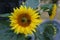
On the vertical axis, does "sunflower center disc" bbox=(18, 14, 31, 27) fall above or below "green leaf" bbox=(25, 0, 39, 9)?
below

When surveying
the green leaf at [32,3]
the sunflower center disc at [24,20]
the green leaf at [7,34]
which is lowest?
the green leaf at [7,34]

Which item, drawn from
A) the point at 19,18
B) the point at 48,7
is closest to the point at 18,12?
the point at 19,18

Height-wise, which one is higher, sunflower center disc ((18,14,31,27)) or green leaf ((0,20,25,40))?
sunflower center disc ((18,14,31,27))

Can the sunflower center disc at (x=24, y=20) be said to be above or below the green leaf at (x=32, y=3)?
below

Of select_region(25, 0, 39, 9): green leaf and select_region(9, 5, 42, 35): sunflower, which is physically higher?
select_region(25, 0, 39, 9): green leaf

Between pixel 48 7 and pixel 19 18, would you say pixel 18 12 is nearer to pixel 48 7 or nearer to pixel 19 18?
pixel 19 18

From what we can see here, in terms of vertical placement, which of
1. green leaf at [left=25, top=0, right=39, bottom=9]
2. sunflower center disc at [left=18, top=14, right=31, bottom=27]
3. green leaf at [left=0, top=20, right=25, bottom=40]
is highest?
green leaf at [left=25, top=0, right=39, bottom=9]

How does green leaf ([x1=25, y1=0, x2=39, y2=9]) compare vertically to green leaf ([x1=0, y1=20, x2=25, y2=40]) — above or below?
above
